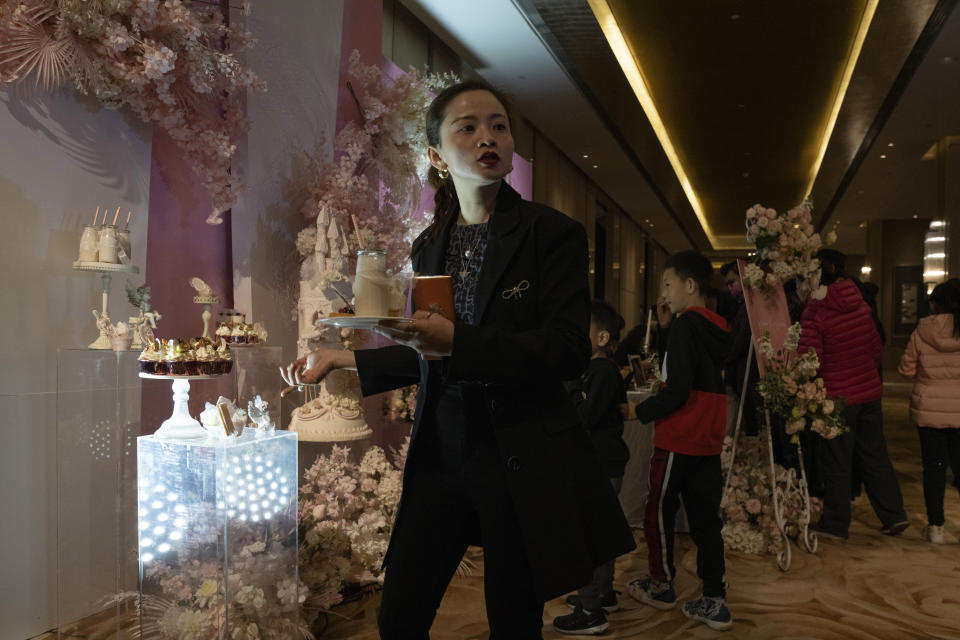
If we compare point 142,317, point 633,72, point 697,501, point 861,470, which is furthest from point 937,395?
point 633,72

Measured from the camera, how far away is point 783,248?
172 inches

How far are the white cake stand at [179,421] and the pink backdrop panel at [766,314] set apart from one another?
3076mm

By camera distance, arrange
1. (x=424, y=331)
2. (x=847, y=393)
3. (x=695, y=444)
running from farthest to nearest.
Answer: (x=847, y=393) < (x=695, y=444) < (x=424, y=331)

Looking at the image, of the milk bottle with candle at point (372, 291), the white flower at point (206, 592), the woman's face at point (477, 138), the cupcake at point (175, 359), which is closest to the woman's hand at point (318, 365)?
the milk bottle with candle at point (372, 291)

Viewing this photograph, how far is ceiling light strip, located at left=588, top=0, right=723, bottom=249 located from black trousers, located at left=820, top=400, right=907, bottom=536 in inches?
146

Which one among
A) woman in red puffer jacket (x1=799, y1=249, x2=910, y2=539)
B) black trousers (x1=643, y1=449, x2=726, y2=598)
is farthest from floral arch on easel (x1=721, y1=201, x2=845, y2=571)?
black trousers (x1=643, y1=449, x2=726, y2=598)

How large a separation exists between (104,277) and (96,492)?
0.75 meters

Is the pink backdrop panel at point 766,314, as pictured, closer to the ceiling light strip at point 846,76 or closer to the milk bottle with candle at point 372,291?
the ceiling light strip at point 846,76

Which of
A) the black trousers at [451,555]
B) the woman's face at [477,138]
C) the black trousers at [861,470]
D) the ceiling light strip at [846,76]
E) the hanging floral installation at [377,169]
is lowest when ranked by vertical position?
the black trousers at [861,470]

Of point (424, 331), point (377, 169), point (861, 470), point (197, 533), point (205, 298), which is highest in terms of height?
point (377, 169)

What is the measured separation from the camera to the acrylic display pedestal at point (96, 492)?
2.42m

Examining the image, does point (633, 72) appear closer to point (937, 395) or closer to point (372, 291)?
point (937, 395)

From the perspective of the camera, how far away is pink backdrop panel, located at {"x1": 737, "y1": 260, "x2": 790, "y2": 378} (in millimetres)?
4328

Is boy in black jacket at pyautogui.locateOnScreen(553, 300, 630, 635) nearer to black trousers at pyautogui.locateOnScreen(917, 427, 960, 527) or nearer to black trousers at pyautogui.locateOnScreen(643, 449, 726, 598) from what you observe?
black trousers at pyautogui.locateOnScreen(643, 449, 726, 598)
